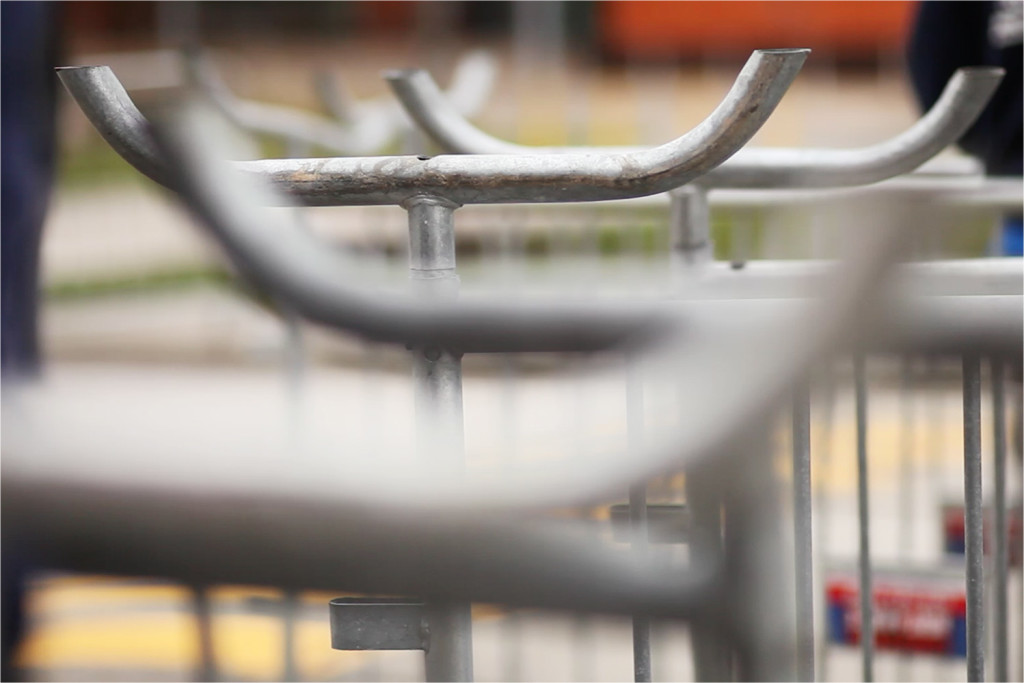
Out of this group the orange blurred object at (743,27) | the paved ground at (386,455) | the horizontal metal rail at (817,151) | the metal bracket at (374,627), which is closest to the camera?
the paved ground at (386,455)

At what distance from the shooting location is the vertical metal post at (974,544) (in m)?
1.36

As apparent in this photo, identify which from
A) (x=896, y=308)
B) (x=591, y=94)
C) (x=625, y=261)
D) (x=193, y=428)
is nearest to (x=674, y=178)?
(x=896, y=308)

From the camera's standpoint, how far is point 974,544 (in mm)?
1384

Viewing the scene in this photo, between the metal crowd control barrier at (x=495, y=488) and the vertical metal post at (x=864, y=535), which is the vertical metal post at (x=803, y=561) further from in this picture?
the metal crowd control barrier at (x=495, y=488)

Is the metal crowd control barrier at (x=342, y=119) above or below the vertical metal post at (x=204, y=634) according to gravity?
above

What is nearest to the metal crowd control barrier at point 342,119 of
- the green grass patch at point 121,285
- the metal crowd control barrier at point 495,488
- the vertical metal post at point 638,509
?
the green grass patch at point 121,285

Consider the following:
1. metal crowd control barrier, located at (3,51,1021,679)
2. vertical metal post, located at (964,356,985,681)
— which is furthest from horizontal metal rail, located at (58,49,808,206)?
vertical metal post, located at (964,356,985,681)

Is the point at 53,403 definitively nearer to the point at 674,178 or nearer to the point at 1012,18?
the point at 674,178

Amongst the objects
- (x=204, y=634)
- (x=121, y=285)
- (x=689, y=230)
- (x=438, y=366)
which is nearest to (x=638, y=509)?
(x=438, y=366)

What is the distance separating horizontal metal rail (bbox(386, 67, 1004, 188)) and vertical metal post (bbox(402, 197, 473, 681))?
40 centimetres

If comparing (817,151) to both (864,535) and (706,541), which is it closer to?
(864,535)

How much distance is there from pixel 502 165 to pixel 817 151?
822 millimetres

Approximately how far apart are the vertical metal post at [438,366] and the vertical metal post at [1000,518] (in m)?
0.70

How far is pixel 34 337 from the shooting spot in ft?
6.61
